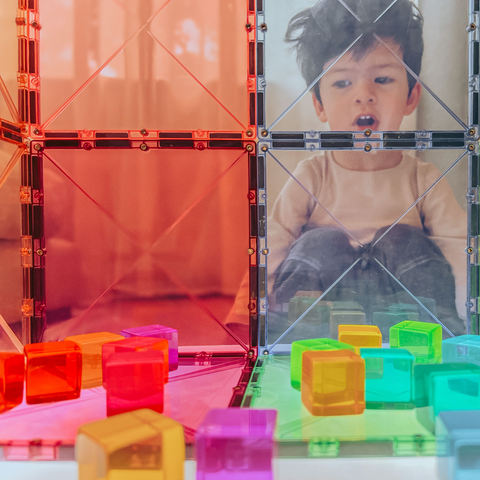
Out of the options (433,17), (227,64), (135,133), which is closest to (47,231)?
(135,133)

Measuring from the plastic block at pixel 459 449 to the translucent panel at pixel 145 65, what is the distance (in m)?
1.33

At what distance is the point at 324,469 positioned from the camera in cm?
95

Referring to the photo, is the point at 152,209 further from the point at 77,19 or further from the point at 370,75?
the point at 370,75

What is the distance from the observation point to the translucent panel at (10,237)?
5.20ft

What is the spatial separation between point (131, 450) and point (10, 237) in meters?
1.21

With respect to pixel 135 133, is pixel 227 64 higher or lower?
higher

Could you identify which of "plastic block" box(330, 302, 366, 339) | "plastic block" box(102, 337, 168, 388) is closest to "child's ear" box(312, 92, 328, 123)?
"plastic block" box(330, 302, 366, 339)

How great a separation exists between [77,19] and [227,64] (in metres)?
0.68

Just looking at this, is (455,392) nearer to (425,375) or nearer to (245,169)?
(425,375)

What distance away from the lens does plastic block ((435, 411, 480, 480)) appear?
2.66ft

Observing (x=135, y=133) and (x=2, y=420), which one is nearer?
(x=2, y=420)

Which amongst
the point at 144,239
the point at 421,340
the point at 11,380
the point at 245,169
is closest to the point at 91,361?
the point at 11,380

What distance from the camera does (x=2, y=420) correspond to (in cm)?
115

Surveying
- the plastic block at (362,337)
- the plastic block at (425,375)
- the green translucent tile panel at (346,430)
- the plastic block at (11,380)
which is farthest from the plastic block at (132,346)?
the plastic block at (425,375)
